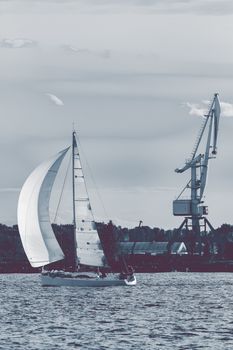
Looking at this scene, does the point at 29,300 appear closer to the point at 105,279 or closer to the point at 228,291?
the point at 105,279

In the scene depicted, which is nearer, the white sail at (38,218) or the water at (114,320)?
the water at (114,320)

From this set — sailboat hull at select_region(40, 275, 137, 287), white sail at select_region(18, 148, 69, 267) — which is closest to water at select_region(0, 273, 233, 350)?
sailboat hull at select_region(40, 275, 137, 287)

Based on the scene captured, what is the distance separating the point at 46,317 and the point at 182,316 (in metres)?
7.87

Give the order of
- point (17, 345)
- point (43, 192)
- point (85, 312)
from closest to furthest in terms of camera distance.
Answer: point (17, 345), point (85, 312), point (43, 192)

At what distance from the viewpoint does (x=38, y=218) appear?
4510 inches

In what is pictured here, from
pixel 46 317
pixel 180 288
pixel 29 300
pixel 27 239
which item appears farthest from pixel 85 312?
pixel 180 288

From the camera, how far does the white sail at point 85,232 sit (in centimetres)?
11594

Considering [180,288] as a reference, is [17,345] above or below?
below

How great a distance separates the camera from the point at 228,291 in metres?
118

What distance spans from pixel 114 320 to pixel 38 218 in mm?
40567

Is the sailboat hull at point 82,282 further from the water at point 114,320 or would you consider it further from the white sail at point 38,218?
the white sail at point 38,218

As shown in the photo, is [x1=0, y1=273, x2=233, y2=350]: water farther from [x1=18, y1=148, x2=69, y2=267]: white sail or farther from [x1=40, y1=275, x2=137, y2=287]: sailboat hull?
[x1=18, y1=148, x2=69, y2=267]: white sail

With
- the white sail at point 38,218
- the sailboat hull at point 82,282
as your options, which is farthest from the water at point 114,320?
the white sail at point 38,218

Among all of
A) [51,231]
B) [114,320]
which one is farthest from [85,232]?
[114,320]
